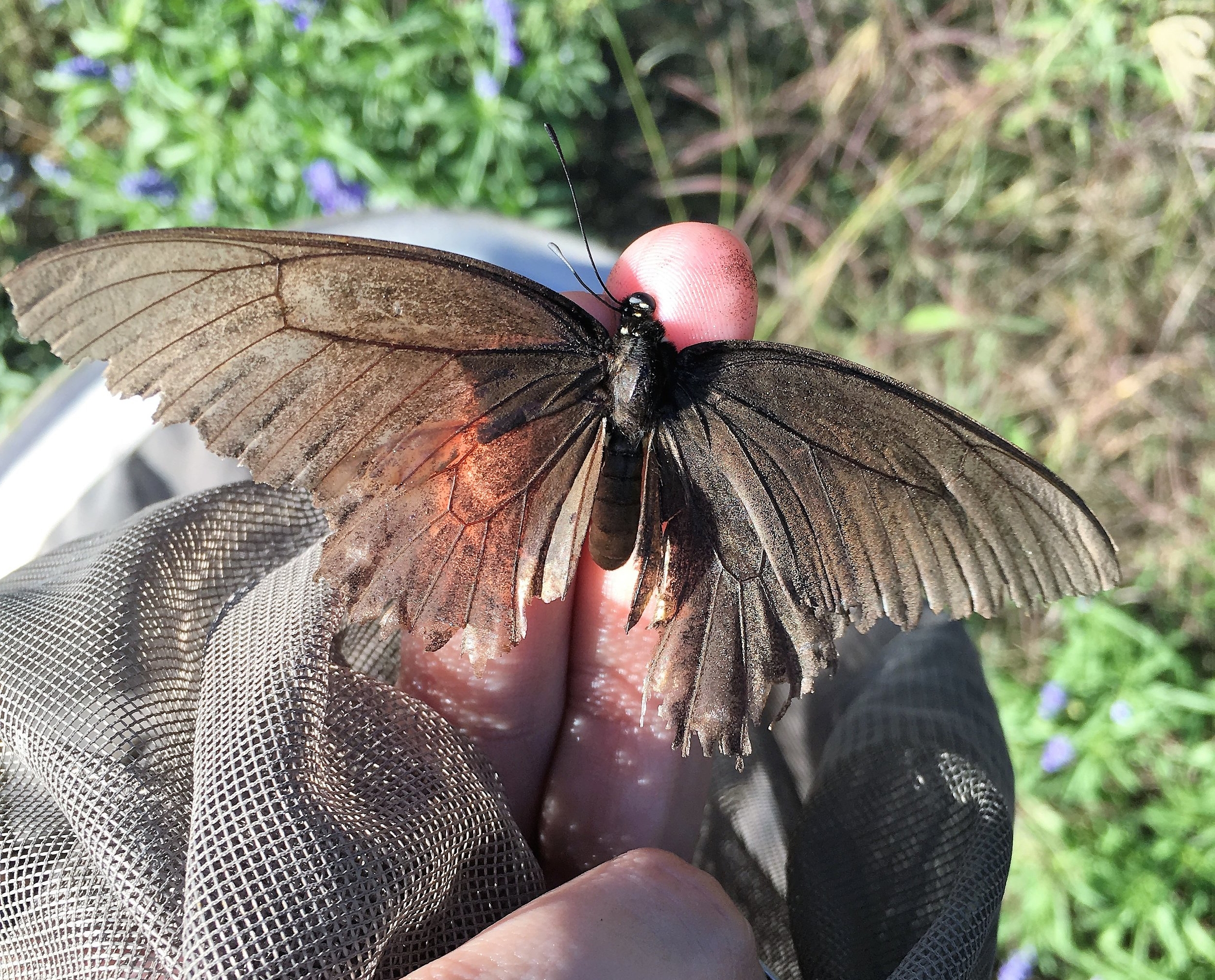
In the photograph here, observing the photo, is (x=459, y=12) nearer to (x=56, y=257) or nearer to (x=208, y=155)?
(x=208, y=155)

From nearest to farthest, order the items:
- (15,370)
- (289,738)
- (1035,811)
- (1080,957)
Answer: (289,738), (1080,957), (1035,811), (15,370)

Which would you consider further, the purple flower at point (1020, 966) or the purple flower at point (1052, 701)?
the purple flower at point (1052, 701)

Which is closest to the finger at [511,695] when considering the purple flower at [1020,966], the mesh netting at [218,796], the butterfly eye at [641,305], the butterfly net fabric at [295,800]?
the butterfly net fabric at [295,800]

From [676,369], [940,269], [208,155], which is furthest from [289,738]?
[940,269]

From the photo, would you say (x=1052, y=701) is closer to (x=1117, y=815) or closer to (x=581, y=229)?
(x=1117, y=815)

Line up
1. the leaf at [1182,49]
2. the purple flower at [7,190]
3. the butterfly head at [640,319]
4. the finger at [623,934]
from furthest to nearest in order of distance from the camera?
1. the purple flower at [7,190]
2. the leaf at [1182,49]
3. the butterfly head at [640,319]
4. the finger at [623,934]

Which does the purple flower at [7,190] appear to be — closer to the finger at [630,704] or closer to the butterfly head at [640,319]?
the finger at [630,704]

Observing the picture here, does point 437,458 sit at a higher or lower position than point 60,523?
higher
